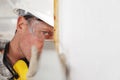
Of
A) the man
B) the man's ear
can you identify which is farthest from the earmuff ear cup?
the man's ear

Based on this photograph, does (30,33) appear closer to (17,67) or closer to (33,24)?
(33,24)

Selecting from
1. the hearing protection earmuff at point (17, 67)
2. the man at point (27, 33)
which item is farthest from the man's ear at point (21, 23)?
the hearing protection earmuff at point (17, 67)

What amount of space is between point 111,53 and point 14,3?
1.75 feet

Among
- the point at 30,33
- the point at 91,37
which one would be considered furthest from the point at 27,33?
the point at 91,37

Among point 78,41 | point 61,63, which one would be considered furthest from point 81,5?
point 61,63

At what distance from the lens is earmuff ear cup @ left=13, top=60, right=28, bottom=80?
38.5 inches

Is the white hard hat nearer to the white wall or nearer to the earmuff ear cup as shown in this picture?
the white wall

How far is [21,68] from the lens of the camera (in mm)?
993

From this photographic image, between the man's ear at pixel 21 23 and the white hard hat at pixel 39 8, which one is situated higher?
the white hard hat at pixel 39 8

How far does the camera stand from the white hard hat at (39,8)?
0.94 m

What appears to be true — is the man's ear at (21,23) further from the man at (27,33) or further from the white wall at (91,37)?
the white wall at (91,37)

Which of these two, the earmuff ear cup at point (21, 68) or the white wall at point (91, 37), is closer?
the white wall at point (91, 37)

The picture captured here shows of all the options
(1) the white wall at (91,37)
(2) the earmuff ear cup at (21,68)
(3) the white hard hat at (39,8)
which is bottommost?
(2) the earmuff ear cup at (21,68)

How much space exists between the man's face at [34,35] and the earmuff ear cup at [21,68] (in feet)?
0.15
